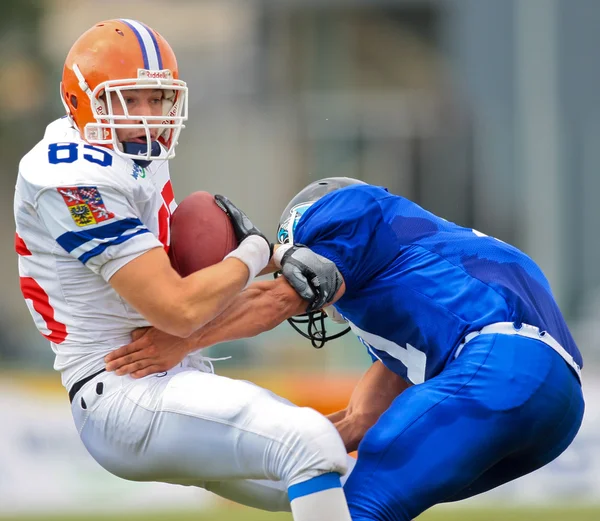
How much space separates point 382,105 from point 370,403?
1007 centimetres

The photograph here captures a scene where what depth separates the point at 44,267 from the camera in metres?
3.40

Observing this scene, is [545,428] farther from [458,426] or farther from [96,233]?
[96,233]

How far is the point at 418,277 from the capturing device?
140 inches

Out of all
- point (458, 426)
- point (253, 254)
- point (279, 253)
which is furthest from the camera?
point (279, 253)

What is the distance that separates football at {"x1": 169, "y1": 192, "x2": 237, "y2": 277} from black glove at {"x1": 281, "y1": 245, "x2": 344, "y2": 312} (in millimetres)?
197

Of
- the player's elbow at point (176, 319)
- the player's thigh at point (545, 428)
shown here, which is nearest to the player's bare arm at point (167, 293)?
the player's elbow at point (176, 319)

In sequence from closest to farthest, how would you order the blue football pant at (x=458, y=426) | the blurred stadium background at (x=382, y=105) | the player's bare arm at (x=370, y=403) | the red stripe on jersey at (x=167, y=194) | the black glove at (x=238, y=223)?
the blue football pant at (x=458, y=426)
the black glove at (x=238, y=223)
the red stripe on jersey at (x=167, y=194)
the player's bare arm at (x=370, y=403)
the blurred stadium background at (x=382, y=105)

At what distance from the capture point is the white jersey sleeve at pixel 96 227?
10.5 feet

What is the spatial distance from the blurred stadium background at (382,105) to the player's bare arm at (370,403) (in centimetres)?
794

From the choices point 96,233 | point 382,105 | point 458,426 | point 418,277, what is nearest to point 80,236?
point 96,233

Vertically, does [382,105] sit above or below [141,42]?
below

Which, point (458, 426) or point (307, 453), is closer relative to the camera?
point (307, 453)

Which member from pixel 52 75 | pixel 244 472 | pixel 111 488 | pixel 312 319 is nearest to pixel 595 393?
pixel 111 488

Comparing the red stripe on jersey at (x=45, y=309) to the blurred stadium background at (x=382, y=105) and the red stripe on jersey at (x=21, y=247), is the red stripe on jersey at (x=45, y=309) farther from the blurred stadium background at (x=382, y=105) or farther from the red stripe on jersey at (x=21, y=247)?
the blurred stadium background at (x=382, y=105)
